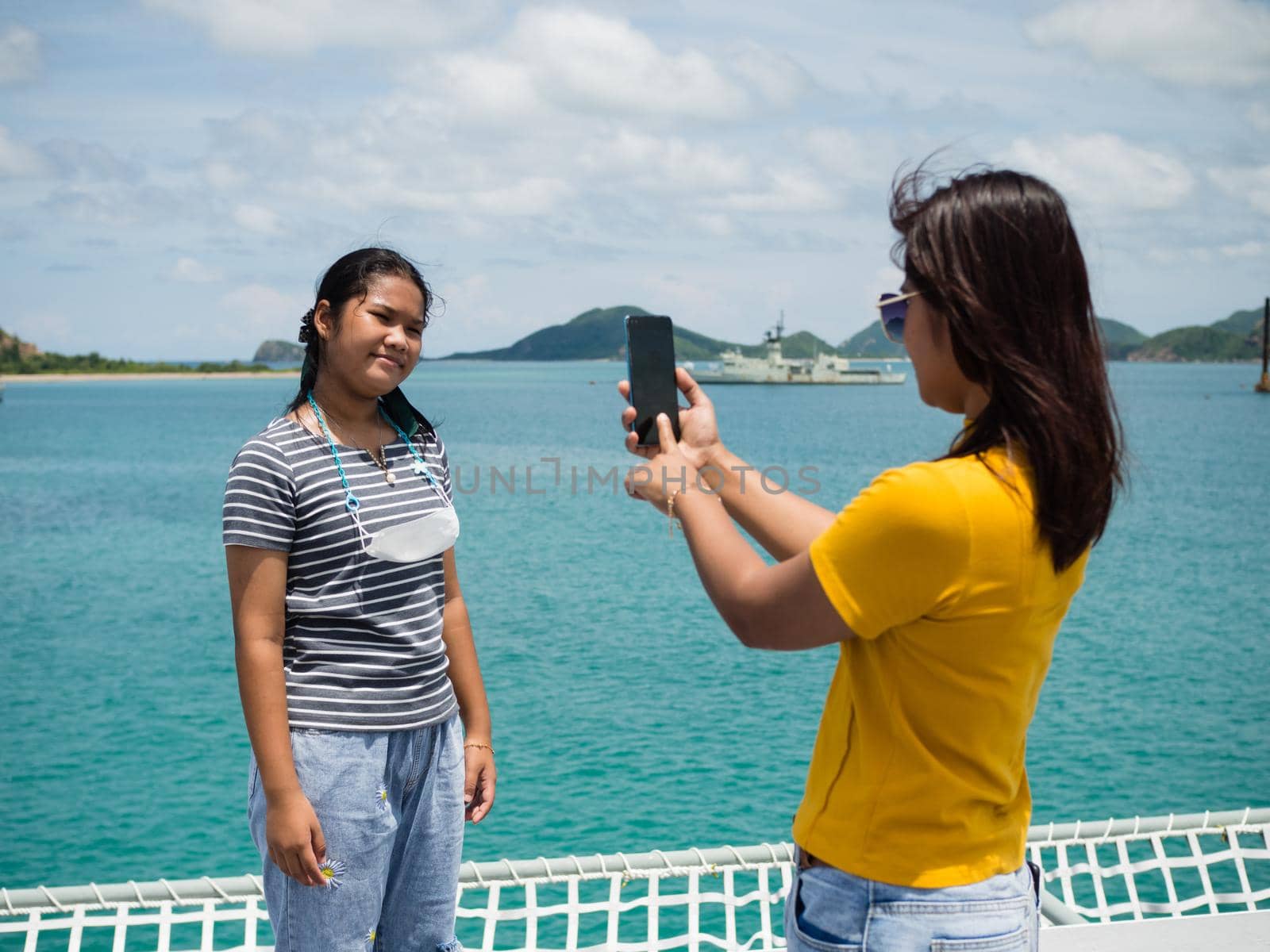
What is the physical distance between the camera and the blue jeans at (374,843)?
1.90 meters

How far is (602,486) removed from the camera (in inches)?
1171

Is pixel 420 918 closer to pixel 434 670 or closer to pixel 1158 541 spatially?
pixel 434 670

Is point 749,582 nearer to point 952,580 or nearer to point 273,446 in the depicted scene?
point 952,580

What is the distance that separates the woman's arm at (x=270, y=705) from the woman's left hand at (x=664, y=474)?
0.73 metres

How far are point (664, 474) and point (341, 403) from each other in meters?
0.86

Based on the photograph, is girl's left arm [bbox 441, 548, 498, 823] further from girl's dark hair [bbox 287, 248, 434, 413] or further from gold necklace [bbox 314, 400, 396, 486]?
girl's dark hair [bbox 287, 248, 434, 413]

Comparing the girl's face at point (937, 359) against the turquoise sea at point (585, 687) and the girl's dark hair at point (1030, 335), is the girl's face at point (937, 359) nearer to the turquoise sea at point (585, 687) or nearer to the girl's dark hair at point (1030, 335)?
the girl's dark hair at point (1030, 335)

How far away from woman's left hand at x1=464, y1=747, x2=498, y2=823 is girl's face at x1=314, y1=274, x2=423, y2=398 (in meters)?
0.78

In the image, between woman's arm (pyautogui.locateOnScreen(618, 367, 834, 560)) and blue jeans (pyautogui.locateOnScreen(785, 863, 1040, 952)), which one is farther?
woman's arm (pyautogui.locateOnScreen(618, 367, 834, 560))

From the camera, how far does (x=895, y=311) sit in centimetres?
137

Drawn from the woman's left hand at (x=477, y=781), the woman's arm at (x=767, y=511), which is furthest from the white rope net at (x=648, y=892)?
the woman's arm at (x=767, y=511)

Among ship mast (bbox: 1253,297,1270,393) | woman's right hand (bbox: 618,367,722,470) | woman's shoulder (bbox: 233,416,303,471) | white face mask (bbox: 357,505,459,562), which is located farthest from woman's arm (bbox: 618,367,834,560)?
ship mast (bbox: 1253,297,1270,393)

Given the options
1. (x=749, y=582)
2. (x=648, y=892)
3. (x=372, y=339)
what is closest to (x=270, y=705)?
(x=372, y=339)

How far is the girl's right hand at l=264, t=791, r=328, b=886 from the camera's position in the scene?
1.83 m
